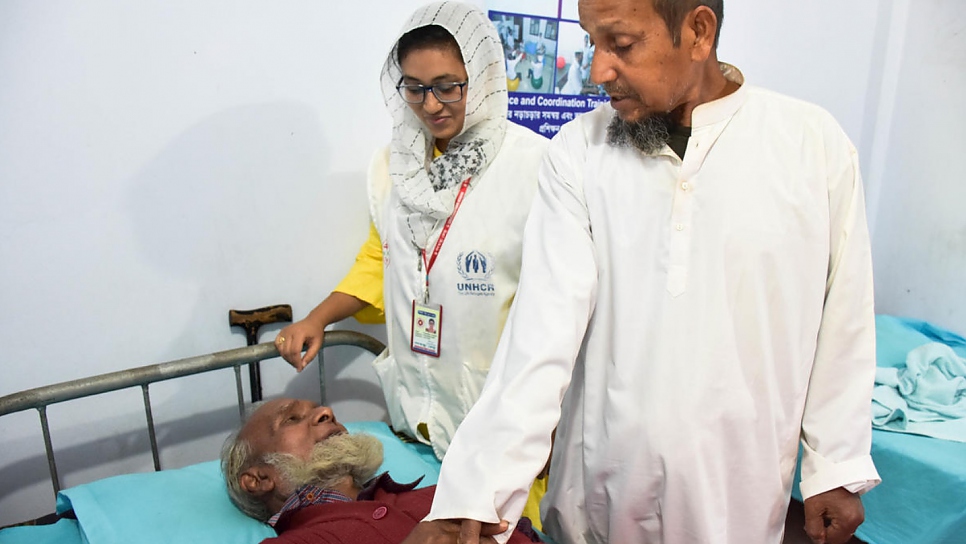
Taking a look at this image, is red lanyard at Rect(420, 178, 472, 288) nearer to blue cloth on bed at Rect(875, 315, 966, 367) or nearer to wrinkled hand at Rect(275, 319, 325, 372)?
wrinkled hand at Rect(275, 319, 325, 372)

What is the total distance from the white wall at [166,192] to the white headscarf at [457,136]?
0.47 metres

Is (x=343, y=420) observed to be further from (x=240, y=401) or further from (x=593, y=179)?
(x=593, y=179)

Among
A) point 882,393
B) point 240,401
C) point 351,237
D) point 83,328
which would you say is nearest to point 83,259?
point 83,328

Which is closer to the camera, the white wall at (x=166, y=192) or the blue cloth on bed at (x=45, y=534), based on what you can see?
the blue cloth on bed at (x=45, y=534)

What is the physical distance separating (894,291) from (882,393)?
1173 millimetres

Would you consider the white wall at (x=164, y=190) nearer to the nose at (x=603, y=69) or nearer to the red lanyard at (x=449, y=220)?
the red lanyard at (x=449, y=220)

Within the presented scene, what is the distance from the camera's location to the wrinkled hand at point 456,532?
42.6 inches

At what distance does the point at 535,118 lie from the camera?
282 cm

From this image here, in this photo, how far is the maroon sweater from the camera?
5.36 ft

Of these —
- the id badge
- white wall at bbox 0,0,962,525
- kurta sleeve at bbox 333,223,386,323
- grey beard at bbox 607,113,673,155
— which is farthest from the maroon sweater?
grey beard at bbox 607,113,673,155

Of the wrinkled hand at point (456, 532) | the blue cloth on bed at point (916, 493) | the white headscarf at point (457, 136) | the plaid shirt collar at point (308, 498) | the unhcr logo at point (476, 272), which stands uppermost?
the white headscarf at point (457, 136)

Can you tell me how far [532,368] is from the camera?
1.21m

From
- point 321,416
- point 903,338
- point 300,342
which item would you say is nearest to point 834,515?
point 321,416

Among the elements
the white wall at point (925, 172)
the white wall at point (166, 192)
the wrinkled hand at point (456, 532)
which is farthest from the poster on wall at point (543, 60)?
the wrinkled hand at point (456, 532)
